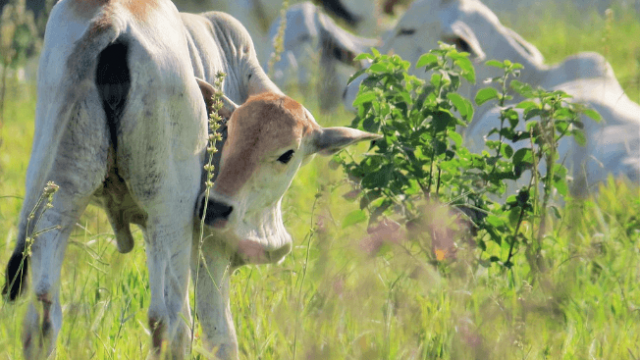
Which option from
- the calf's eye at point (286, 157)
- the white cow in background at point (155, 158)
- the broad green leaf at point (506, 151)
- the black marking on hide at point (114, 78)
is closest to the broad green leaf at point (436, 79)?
the broad green leaf at point (506, 151)

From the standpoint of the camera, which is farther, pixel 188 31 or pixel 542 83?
pixel 542 83

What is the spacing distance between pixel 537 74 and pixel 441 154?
2.42 metres

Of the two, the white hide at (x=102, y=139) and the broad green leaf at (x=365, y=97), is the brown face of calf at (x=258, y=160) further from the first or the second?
the broad green leaf at (x=365, y=97)

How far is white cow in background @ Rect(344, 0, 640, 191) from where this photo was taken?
495 cm

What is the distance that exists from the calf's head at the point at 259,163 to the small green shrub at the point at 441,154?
0.74m

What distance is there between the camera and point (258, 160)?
2.64m

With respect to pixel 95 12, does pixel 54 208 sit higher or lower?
lower

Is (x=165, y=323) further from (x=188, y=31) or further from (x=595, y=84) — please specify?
(x=595, y=84)

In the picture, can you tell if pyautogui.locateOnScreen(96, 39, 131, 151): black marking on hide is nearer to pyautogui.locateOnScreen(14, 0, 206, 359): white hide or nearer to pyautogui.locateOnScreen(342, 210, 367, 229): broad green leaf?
pyautogui.locateOnScreen(14, 0, 206, 359): white hide

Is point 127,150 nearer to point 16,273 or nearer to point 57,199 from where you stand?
point 57,199

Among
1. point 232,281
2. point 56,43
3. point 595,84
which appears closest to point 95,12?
point 56,43

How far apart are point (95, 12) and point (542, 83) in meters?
4.04

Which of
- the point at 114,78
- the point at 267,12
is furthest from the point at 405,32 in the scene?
the point at 267,12

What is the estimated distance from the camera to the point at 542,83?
18.8 feet
